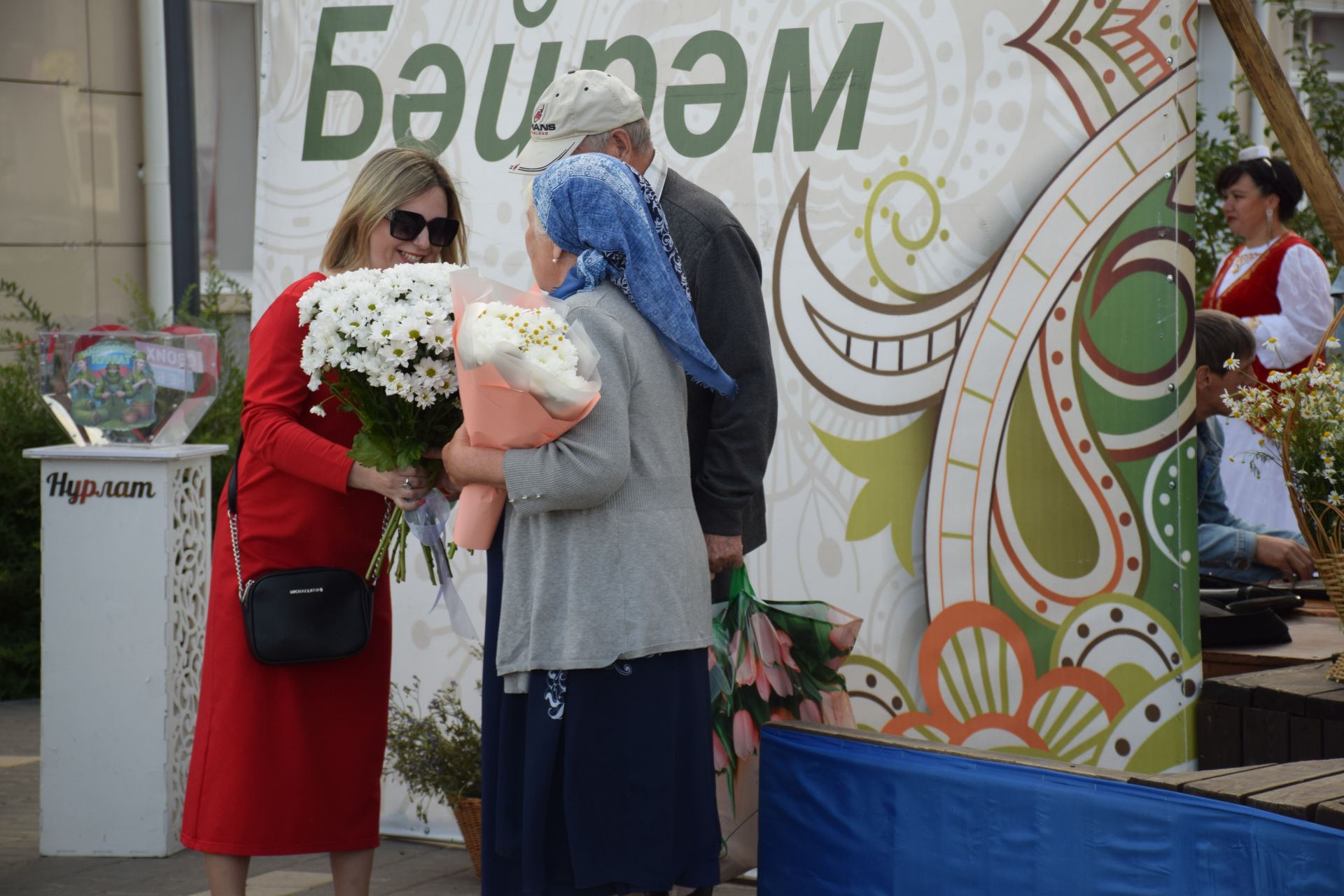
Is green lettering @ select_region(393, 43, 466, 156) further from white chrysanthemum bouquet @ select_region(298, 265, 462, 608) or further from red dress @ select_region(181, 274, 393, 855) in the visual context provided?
white chrysanthemum bouquet @ select_region(298, 265, 462, 608)

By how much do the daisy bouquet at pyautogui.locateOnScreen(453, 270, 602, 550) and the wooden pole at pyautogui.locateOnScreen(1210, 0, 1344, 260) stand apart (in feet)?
6.31

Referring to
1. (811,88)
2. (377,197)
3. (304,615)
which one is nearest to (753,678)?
(304,615)

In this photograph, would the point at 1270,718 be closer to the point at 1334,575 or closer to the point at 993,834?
the point at 1334,575

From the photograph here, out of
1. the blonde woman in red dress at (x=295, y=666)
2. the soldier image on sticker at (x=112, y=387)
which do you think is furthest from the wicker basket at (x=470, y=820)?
the soldier image on sticker at (x=112, y=387)

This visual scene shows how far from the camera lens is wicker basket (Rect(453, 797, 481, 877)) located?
4.27m

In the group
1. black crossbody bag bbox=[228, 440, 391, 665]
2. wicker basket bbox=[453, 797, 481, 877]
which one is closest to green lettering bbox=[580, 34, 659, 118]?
black crossbody bag bbox=[228, 440, 391, 665]

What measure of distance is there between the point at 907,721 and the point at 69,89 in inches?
335

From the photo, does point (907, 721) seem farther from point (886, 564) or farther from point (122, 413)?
point (122, 413)

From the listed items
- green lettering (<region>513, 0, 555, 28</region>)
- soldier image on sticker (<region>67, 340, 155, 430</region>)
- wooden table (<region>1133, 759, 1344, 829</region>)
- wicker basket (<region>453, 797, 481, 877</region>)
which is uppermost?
green lettering (<region>513, 0, 555, 28</region>)

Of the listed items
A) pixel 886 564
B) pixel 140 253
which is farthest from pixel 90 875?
pixel 140 253

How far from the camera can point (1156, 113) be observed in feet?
12.4

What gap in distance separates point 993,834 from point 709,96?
220 centimetres

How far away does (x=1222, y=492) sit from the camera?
480 cm

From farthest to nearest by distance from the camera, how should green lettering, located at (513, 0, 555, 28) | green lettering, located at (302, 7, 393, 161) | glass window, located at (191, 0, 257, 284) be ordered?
glass window, located at (191, 0, 257, 284) → green lettering, located at (302, 7, 393, 161) → green lettering, located at (513, 0, 555, 28)
